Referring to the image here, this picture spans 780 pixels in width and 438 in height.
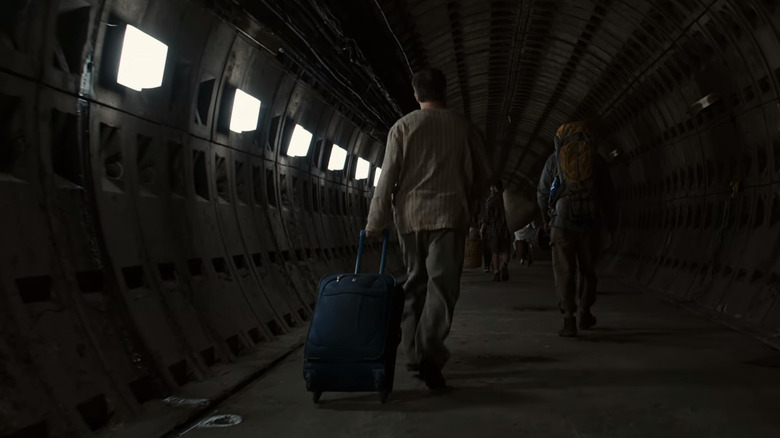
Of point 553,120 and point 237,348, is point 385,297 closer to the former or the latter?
point 237,348

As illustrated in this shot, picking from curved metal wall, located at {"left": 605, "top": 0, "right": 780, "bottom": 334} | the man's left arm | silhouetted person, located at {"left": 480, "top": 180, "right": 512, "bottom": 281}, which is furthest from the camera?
→ silhouetted person, located at {"left": 480, "top": 180, "right": 512, "bottom": 281}

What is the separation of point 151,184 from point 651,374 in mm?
4104

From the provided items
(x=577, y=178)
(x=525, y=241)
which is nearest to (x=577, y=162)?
(x=577, y=178)

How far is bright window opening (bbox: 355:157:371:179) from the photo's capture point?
54.9 ft

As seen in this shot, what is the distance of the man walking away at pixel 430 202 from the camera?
5.24 metres

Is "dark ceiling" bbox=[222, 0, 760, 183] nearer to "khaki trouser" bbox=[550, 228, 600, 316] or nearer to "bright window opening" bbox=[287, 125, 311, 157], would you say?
"bright window opening" bbox=[287, 125, 311, 157]

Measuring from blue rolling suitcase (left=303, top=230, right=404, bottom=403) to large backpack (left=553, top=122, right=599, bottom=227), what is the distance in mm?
3272

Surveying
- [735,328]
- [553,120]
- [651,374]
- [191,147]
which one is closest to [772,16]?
[735,328]

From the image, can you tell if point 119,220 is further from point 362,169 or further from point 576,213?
point 362,169

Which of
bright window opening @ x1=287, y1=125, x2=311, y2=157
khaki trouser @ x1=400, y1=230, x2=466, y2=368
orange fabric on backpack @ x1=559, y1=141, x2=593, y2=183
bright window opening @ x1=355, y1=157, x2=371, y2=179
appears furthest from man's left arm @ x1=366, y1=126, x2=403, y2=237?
bright window opening @ x1=355, y1=157, x2=371, y2=179

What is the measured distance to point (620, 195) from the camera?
19469 mm

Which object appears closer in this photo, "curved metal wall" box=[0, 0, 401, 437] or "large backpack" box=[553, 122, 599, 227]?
"curved metal wall" box=[0, 0, 401, 437]

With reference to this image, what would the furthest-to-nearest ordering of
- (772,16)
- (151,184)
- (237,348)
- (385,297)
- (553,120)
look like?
(553,120), (772,16), (237,348), (151,184), (385,297)

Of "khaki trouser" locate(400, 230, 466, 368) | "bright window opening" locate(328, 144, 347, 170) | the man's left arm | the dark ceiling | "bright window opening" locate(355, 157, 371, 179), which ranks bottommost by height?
"khaki trouser" locate(400, 230, 466, 368)
